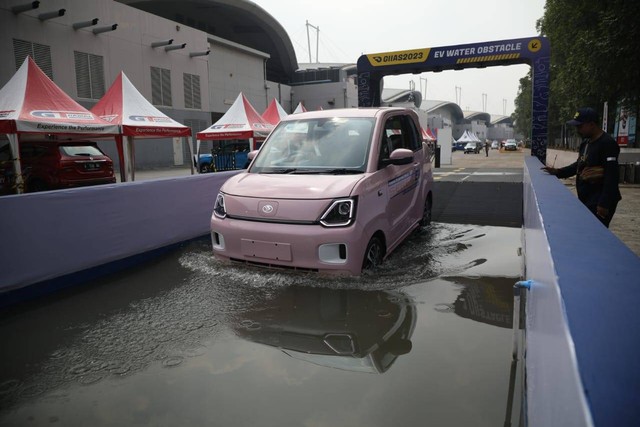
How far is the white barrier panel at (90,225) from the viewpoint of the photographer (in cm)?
436

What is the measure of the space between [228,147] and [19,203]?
726 inches

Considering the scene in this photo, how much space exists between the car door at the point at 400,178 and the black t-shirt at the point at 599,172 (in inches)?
73.6

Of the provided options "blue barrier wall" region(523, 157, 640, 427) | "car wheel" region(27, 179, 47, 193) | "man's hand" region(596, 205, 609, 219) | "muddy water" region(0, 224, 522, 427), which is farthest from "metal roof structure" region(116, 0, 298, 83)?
"blue barrier wall" region(523, 157, 640, 427)

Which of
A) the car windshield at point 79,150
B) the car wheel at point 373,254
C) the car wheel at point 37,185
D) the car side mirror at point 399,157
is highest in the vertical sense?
the car windshield at point 79,150

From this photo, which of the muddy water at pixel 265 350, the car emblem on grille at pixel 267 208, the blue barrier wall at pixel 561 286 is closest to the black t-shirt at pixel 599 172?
the blue barrier wall at pixel 561 286

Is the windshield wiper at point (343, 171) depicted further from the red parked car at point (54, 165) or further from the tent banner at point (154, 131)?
the red parked car at point (54, 165)

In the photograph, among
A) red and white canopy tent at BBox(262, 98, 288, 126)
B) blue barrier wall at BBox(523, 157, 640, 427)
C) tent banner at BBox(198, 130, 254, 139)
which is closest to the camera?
blue barrier wall at BBox(523, 157, 640, 427)

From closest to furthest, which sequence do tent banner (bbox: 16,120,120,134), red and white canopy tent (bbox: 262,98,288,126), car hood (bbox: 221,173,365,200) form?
car hood (bbox: 221,173,365,200) → tent banner (bbox: 16,120,120,134) → red and white canopy tent (bbox: 262,98,288,126)

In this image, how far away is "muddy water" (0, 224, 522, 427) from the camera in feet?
8.38

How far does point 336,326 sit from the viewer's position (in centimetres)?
371

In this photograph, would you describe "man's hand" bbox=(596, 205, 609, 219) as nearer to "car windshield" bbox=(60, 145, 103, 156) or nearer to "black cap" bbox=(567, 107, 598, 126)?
"black cap" bbox=(567, 107, 598, 126)

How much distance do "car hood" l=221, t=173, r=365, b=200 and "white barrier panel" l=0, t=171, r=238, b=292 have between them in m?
1.50

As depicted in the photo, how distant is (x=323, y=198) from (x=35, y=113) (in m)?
9.83

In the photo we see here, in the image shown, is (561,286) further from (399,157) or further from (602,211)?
(399,157)
